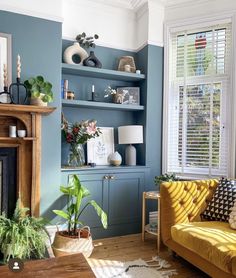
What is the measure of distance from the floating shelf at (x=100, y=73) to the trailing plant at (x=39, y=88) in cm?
45

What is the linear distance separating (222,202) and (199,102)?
4.45ft

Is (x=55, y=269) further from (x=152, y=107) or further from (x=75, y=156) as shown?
Answer: (x=152, y=107)

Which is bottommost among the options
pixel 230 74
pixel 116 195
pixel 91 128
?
pixel 116 195

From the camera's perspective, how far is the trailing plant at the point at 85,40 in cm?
329

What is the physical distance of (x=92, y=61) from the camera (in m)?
3.29

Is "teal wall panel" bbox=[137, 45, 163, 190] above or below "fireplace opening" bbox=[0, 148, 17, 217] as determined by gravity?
above

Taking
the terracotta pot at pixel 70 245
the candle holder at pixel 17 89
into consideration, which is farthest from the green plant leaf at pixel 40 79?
the terracotta pot at pixel 70 245

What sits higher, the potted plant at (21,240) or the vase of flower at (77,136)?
the vase of flower at (77,136)

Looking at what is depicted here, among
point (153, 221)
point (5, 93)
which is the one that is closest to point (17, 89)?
point (5, 93)

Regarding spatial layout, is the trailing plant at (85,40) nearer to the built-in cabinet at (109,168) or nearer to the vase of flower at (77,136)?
Answer: the built-in cabinet at (109,168)

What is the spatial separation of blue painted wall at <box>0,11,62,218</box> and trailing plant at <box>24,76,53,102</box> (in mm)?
163

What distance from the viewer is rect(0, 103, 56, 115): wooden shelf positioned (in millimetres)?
2486

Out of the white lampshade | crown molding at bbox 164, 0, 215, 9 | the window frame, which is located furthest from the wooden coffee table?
crown molding at bbox 164, 0, 215, 9

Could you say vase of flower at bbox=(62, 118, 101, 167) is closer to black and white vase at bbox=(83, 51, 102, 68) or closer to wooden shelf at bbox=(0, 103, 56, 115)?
wooden shelf at bbox=(0, 103, 56, 115)
